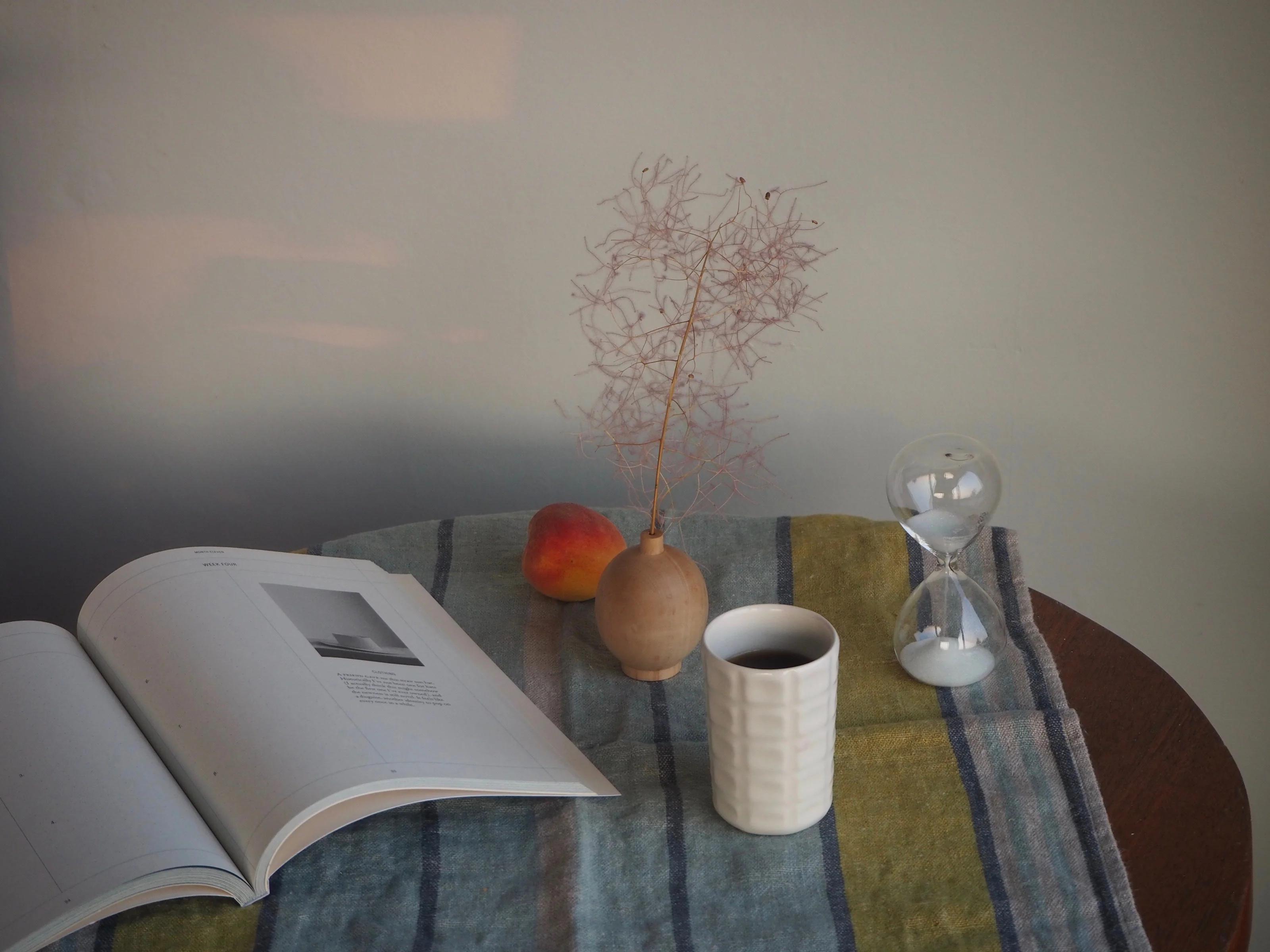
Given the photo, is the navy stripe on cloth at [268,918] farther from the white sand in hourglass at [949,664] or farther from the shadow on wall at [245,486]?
the shadow on wall at [245,486]

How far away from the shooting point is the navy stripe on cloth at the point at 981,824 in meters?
0.49

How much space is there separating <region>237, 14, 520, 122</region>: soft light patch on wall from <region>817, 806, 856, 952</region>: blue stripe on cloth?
0.66m

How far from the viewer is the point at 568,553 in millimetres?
753

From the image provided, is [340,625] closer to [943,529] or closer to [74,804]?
[74,804]

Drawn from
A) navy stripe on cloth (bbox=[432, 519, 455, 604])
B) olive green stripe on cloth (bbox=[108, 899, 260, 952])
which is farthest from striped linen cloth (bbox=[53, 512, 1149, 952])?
navy stripe on cloth (bbox=[432, 519, 455, 604])

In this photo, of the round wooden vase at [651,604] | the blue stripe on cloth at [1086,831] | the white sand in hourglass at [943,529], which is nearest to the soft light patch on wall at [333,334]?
the round wooden vase at [651,604]

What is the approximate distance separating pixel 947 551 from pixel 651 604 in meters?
0.19

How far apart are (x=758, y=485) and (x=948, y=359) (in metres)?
0.22

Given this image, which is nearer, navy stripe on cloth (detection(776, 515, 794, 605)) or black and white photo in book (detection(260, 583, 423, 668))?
black and white photo in book (detection(260, 583, 423, 668))

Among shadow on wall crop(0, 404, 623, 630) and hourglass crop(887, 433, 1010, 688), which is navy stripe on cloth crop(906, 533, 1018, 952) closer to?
hourglass crop(887, 433, 1010, 688)

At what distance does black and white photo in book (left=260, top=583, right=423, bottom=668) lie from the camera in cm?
64

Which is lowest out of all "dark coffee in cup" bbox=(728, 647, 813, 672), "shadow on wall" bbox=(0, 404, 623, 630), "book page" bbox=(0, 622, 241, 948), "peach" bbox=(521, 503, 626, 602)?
"shadow on wall" bbox=(0, 404, 623, 630)

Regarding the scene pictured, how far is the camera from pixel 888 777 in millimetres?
583

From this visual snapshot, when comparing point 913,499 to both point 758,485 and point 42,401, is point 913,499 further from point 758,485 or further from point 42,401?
point 42,401
